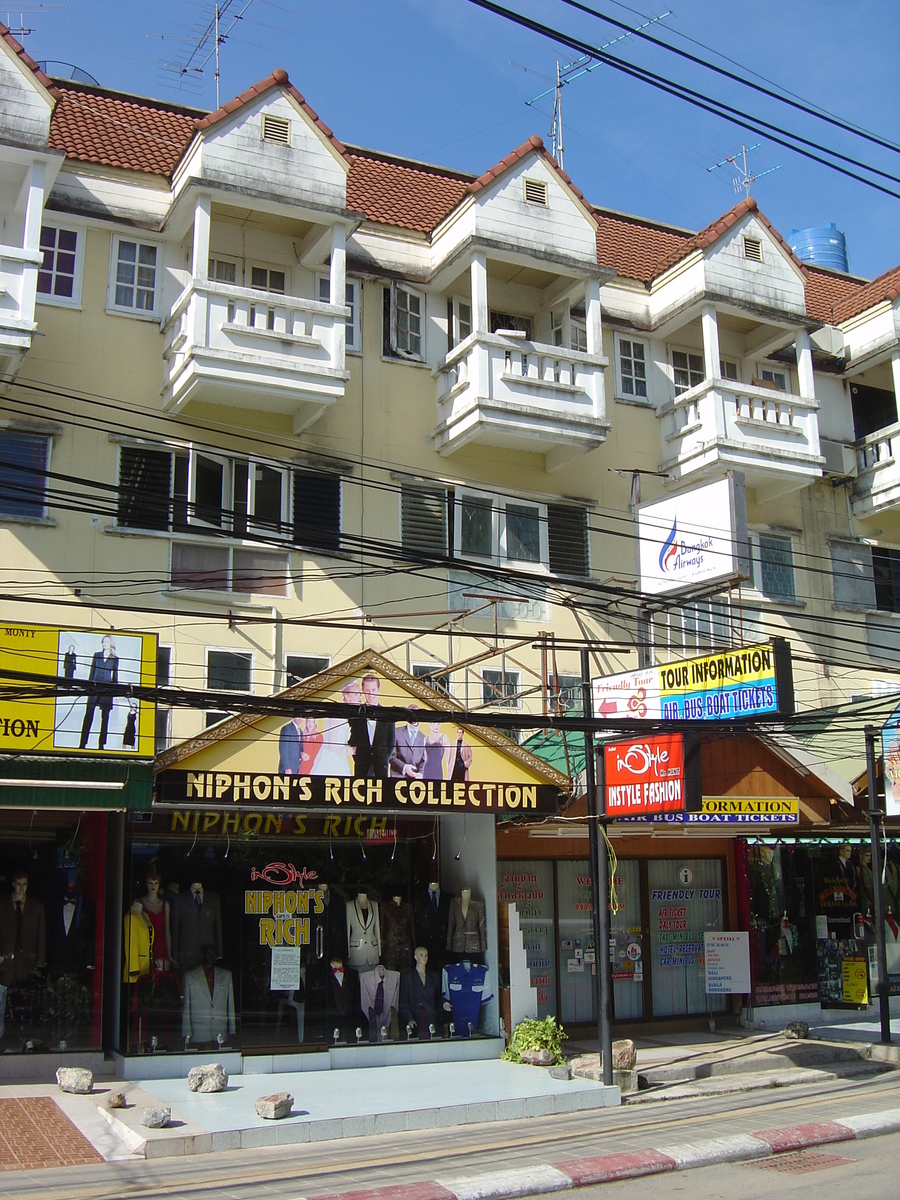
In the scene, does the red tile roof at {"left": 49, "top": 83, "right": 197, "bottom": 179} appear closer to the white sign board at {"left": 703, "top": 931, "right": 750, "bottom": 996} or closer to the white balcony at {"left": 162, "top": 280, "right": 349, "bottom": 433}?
the white balcony at {"left": 162, "top": 280, "right": 349, "bottom": 433}

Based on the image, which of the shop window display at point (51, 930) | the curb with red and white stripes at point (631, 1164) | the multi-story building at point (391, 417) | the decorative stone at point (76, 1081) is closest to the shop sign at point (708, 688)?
the multi-story building at point (391, 417)

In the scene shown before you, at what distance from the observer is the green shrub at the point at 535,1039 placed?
16078 millimetres

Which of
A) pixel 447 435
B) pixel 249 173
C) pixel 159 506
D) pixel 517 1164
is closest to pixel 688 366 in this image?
pixel 447 435

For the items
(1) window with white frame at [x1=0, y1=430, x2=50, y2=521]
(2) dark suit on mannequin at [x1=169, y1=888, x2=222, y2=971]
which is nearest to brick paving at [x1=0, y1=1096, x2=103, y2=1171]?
(2) dark suit on mannequin at [x1=169, y1=888, x2=222, y2=971]

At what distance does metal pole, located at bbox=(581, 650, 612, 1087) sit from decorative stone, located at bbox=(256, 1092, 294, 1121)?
429cm

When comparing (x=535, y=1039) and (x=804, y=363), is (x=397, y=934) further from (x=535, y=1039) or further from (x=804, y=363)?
(x=804, y=363)

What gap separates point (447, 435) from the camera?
19703mm

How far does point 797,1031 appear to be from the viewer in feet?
60.3

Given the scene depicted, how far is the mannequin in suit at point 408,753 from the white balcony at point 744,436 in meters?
8.41

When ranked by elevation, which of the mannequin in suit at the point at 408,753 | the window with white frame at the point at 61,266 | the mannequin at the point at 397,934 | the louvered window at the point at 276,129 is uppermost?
the louvered window at the point at 276,129

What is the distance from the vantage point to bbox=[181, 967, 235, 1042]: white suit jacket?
1519 cm

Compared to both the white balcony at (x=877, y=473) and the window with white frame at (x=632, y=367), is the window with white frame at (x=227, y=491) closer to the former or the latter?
the window with white frame at (x=632, y=367)

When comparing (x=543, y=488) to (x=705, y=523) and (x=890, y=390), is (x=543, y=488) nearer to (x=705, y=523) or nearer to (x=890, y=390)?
(x=705, y=523)

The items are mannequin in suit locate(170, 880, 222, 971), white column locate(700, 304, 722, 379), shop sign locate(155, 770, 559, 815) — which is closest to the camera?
shop sign locate(155, 770, 559, 815)
